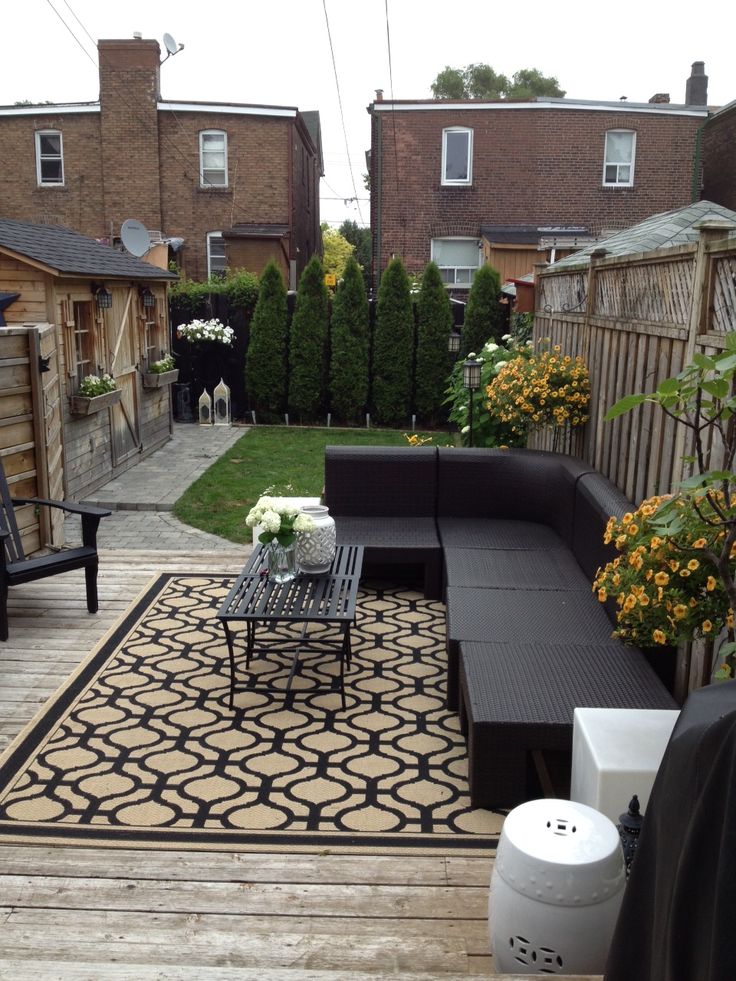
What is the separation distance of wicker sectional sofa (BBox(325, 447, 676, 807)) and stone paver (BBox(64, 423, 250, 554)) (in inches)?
70.0

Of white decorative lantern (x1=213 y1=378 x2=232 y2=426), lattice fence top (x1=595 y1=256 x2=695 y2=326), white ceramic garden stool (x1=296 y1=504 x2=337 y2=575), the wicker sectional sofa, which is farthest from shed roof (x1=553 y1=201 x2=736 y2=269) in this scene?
white decorative lantern (x1=213 y1=378 x2=232 y2=426)

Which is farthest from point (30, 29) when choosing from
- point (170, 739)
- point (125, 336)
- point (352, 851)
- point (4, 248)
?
point (352, 851)

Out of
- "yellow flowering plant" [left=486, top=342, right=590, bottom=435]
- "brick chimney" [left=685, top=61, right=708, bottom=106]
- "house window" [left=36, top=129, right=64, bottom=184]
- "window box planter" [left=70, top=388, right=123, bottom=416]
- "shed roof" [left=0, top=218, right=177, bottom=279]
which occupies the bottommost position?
"window box planter" [left=70, top=388, right=123, bottom=416]

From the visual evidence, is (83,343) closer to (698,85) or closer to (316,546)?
(316,546)

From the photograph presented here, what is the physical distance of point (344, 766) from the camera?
13.1ft

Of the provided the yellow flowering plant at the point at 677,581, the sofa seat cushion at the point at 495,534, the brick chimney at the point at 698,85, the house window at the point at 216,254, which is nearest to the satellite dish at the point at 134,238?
the house window at the point at 216,254

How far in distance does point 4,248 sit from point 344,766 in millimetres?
6950

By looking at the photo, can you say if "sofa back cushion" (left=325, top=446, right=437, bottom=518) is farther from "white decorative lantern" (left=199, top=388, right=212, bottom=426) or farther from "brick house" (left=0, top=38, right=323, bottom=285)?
"brick house" (left=0, top=38, right=323, bottom=285)

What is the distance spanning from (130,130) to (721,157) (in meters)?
13.3

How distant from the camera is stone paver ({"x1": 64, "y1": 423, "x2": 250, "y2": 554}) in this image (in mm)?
8273

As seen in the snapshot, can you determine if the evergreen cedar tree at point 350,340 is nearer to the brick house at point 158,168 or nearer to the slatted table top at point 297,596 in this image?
the brick house at point 158,168

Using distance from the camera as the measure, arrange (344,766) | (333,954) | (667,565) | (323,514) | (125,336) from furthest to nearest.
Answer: (125,336), (323,514), (344,766), (667,565), (333,954)

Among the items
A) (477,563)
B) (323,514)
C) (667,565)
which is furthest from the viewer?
(477,563)

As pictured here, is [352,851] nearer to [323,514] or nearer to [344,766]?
[344,766]
